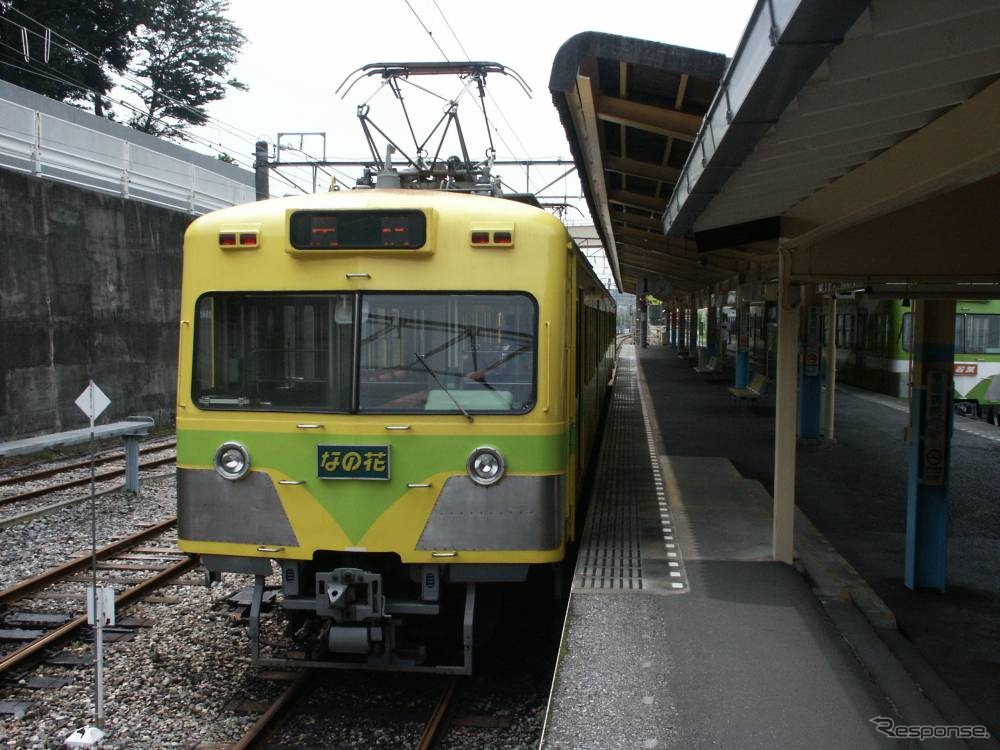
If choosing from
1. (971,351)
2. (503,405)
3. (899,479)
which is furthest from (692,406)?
(503,405)

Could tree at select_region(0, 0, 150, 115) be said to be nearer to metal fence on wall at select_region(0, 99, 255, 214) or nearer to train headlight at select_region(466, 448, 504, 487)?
metal fence on wall at select_region(0, 99, 255, 214)

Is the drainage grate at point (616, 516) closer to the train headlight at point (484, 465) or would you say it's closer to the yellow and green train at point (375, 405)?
the yellow and green train at point (375, 405)

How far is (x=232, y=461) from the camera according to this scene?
510 centimetres

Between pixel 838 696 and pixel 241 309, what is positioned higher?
pixel 241 309

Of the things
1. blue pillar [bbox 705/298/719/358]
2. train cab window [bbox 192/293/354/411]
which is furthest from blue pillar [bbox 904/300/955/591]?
blue pillar [bbox 705/298/719/358]

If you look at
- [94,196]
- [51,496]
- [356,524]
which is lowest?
[51,496]

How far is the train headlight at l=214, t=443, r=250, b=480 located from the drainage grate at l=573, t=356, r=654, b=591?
2.19 meters

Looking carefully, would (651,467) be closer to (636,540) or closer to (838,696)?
(636,540)

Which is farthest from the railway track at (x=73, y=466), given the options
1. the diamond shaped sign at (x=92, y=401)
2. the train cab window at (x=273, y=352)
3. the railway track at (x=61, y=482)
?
the train cab window at (x=273, y=352)

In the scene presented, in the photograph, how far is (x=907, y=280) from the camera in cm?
598

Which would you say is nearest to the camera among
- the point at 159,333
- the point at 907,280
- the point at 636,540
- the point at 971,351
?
the point at 907,280

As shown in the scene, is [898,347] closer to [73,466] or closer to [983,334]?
[983,334]

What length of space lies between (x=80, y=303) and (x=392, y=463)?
11.9 metres

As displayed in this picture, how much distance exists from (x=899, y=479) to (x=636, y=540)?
561 cm
